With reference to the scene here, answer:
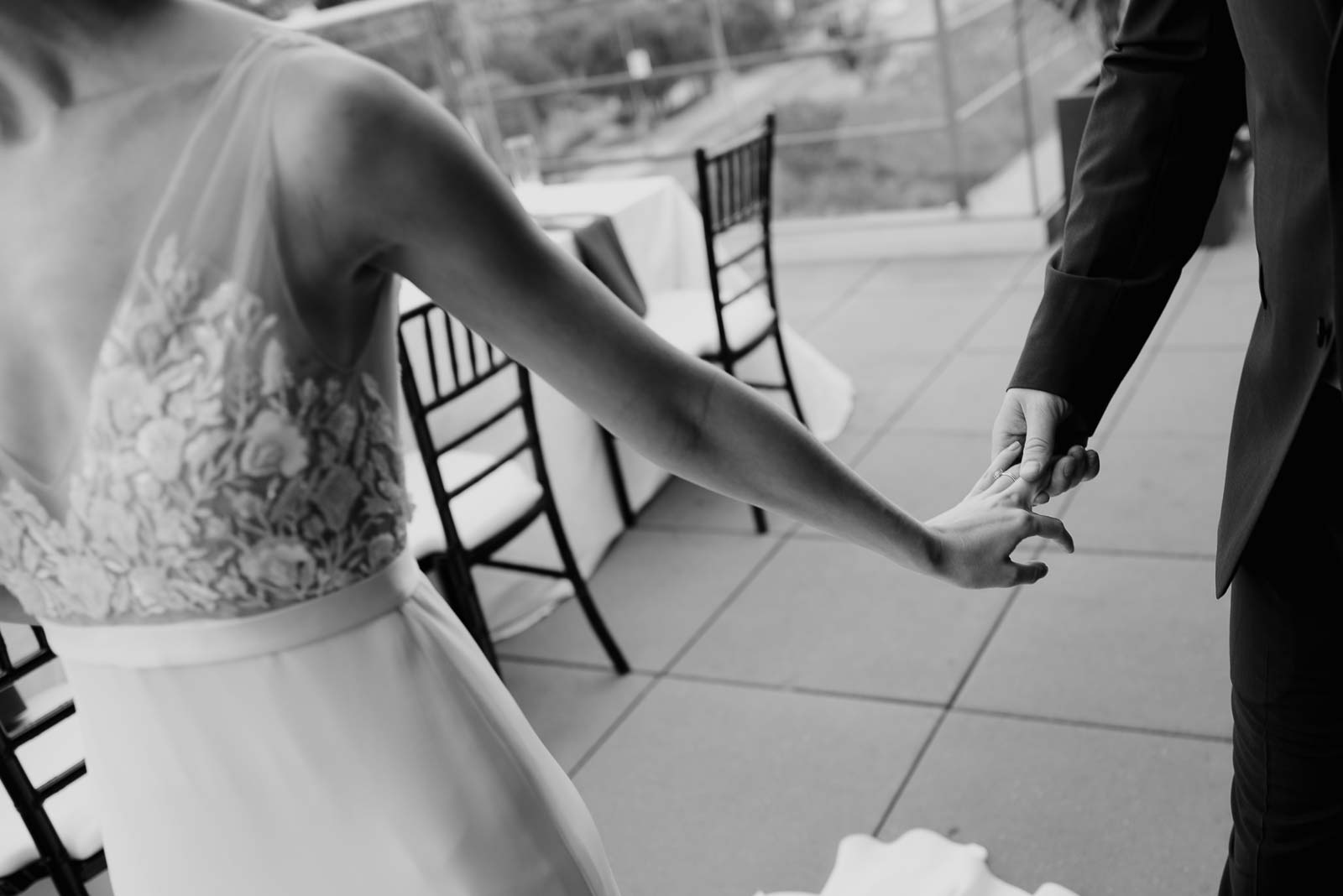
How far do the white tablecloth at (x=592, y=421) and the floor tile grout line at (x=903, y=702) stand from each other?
29 centimetres

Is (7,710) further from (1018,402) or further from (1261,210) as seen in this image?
(1261,210)

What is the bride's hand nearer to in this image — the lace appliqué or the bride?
the bride

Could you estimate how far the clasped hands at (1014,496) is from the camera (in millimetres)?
1344

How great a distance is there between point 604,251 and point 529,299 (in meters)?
2.90

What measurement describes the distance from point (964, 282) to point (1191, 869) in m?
3.76

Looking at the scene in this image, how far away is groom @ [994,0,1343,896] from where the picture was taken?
116 centimetres

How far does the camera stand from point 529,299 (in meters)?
0.99

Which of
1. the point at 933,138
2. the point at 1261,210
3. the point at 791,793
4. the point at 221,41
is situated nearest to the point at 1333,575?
the point at 1261,210

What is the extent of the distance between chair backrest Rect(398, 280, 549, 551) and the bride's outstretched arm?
126 cm

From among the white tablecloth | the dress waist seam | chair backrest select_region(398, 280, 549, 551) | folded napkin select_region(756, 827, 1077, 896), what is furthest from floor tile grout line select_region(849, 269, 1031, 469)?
the dress waist seam

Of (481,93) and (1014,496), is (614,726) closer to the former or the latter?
→ (1014,496)

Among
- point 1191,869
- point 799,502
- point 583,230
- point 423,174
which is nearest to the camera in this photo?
point 423,174

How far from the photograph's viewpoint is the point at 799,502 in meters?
1.16

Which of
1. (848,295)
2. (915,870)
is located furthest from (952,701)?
(848,295)
